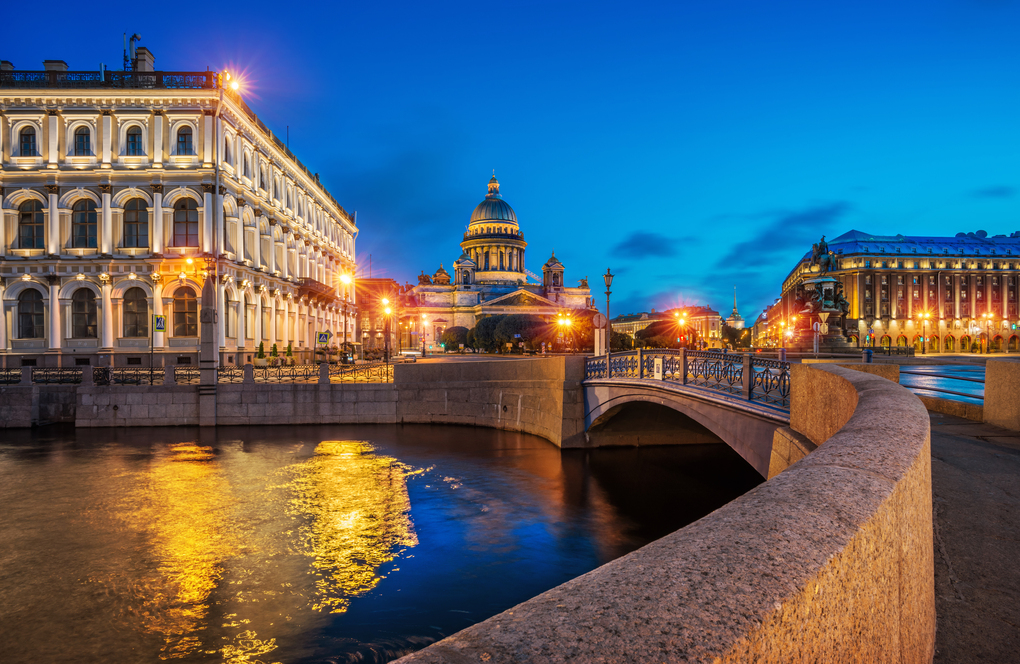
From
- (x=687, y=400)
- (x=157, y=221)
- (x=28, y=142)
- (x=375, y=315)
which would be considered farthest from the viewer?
(x=375, y=315)

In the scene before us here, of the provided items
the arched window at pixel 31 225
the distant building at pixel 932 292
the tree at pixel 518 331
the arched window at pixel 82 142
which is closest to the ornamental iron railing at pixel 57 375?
the arched window at pixel 31 225

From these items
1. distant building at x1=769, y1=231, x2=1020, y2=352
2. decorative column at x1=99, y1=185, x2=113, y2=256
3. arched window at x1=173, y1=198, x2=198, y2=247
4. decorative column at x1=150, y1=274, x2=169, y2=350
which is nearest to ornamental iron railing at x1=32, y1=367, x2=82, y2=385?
decorative column at x1=150, y1=274, x2=169, y2=350

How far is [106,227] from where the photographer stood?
123ft

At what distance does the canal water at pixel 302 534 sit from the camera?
9.56 meters

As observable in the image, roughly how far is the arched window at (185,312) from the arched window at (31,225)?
29.6 ft

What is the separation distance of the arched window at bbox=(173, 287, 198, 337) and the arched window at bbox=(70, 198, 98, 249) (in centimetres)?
615

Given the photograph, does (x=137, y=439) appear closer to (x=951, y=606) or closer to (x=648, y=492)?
(x=648, y=492)

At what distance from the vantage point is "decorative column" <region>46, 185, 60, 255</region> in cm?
3722

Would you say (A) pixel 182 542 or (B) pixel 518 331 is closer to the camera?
(A) pixel 182 542

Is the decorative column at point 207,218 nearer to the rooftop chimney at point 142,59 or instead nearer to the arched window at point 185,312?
the arched window at point 185,312

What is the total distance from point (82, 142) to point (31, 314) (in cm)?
1101

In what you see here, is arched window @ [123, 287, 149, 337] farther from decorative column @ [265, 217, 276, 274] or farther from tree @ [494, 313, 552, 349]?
tree @ [494, 313, 552, 349]

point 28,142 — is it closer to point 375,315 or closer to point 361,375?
point 361,375

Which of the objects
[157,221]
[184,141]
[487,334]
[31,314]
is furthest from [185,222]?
[487,334]
